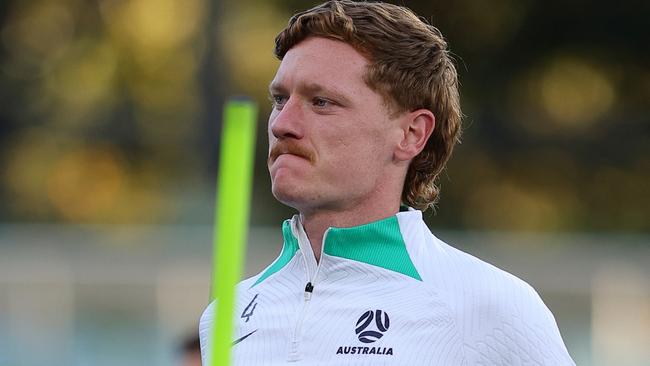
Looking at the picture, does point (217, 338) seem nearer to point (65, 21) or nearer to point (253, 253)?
point (253, 253)

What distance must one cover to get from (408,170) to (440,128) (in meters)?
A: 0.11

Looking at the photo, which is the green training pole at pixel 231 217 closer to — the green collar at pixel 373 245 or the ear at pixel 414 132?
the green collar at pixel 373 245

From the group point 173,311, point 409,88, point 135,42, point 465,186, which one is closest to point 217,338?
point 409,88

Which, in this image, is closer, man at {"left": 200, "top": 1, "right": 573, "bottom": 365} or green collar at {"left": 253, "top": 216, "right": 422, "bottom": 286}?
man at {"left": 200, "top": 1, "right": 573, "bottom": 365}

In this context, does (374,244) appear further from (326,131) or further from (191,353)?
(191,353)

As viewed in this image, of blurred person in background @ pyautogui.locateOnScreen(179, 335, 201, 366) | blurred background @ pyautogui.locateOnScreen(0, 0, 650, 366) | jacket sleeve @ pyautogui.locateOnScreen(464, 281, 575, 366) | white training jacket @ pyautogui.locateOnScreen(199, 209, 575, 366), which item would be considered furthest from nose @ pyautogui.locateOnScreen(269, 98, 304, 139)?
blurred background @ pyautogui.locateOnScreen(0, 0, 650, 366)

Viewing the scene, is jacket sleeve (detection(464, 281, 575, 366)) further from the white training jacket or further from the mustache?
the mustache

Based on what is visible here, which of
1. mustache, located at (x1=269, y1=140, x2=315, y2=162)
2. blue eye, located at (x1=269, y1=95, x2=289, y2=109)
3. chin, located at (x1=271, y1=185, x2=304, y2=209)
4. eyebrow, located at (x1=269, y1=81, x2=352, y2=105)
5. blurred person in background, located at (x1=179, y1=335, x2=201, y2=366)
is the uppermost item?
eyebrow, located at (x1=269, y1=81, x2=352, y2=105)

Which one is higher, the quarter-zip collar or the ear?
the ear

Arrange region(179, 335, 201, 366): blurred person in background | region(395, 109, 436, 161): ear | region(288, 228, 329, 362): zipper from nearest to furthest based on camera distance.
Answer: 1. region(288, 228, 329, 362): zipper
2. region(395, 109, 436, 161): ear
3. region(179, 335, 201, 366): blurred person in background

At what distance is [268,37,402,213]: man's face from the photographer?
8.45 ft

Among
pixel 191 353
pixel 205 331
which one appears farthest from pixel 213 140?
pixel 205 331

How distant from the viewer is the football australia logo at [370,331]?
2453 millimetres

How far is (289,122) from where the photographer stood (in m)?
2.59
